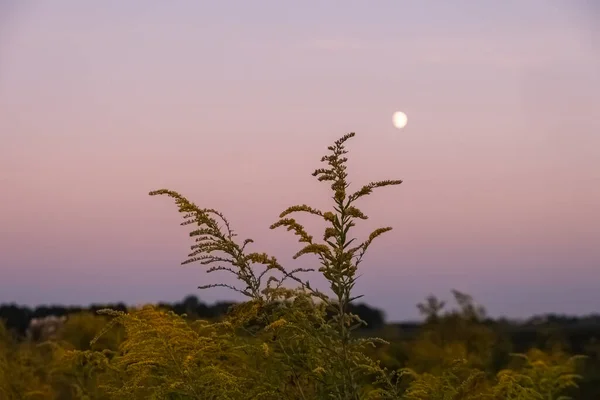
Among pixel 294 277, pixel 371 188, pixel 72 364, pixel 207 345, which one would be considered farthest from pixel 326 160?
pixel 72 364

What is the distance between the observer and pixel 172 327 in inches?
315

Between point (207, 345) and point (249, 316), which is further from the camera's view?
point (207, 345)

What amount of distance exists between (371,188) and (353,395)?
55.5 inches

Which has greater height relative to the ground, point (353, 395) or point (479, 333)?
point (479, 333)

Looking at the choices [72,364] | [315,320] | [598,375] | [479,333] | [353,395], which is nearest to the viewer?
[353,395]

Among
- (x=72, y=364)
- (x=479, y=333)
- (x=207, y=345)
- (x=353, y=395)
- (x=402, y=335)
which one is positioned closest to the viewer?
(x=353, y=395)

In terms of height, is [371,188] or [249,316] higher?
[371,188]

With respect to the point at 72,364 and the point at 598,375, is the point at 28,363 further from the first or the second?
the point at 598,375

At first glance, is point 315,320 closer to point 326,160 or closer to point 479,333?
point 326,160

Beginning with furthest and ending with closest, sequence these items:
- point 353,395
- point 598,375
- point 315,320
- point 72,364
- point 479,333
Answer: point 598,375
point 479,333
point 72,364
point 315,320
point 353,395

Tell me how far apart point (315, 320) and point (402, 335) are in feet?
52.5

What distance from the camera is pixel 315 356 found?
21.9 ft

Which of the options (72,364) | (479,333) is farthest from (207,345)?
(479,333)

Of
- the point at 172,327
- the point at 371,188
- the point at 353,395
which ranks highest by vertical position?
the point at 371,188
